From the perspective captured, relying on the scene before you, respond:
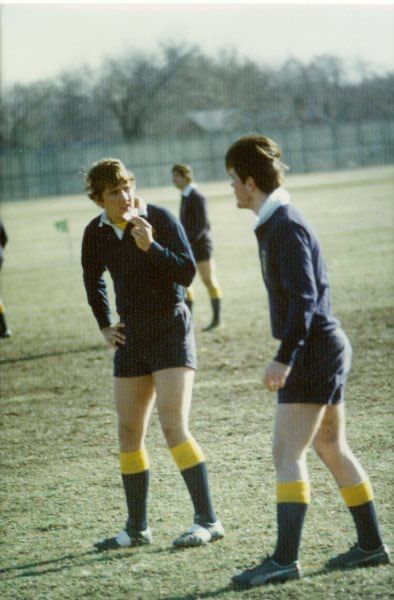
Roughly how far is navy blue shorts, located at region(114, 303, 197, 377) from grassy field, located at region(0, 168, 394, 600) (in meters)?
0.92

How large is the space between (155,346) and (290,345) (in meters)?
1.01

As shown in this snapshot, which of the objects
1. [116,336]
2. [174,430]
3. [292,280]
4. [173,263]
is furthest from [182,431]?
[292,280]

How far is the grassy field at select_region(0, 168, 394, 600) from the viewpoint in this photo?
14.0 feet

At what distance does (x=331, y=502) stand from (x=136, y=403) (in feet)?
4.27

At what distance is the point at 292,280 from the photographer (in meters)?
3.74

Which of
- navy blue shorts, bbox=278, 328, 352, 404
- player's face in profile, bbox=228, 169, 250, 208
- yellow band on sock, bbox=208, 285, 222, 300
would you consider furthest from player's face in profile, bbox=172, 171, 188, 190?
navy blue shorts, bbox=278, 328, 352, 404

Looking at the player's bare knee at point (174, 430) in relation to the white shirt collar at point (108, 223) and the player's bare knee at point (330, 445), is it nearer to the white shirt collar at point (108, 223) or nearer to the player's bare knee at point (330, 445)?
the player's bare knee at point (330, 445)

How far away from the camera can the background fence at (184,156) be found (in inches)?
2277

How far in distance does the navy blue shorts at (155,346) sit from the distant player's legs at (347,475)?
2.80 ft

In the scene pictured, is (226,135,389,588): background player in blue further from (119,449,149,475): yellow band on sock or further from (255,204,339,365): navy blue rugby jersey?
(119,449,149,475): yellow band on sock

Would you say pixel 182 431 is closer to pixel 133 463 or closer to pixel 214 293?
pixel 133 463

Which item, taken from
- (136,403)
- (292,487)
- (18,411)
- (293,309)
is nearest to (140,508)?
(136,403)

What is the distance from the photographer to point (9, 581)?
4387mm

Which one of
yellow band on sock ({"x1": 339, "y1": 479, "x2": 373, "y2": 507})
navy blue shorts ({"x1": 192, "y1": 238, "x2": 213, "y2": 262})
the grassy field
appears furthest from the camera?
navy blue shorts ({"x1": 192, "y1": 238, "x2": 213, "y2": 262})
